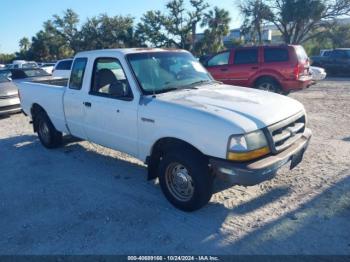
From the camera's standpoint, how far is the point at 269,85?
11148 millimetres

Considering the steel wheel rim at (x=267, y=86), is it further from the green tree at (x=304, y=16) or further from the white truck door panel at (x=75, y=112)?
the green tree at (x=304, y=16)

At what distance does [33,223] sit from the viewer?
3.98 metres

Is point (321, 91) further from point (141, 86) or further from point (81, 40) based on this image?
point (81, 40)

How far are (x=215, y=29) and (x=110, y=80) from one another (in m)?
44.1

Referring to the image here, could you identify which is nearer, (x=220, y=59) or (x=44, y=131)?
(x=44, y=131)

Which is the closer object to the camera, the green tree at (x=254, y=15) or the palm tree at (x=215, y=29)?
the green tree at (x=254, y=15)

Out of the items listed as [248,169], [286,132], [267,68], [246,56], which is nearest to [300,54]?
[267,68]

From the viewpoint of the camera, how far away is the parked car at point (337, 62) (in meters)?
20.3

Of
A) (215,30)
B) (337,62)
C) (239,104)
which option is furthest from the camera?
(215,30)

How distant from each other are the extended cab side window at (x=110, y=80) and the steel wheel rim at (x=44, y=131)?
6.74 feet

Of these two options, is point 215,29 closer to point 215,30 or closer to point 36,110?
point 215,30

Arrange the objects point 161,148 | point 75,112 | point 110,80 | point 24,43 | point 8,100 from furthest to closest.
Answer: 1. point 24,43
2. point 8,100
3. point 75,112
4. point 110,80
5. point 161,148

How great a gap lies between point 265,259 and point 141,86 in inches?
99.2

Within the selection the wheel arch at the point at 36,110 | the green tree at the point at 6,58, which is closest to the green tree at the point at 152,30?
the green tree at the point at 6,58
